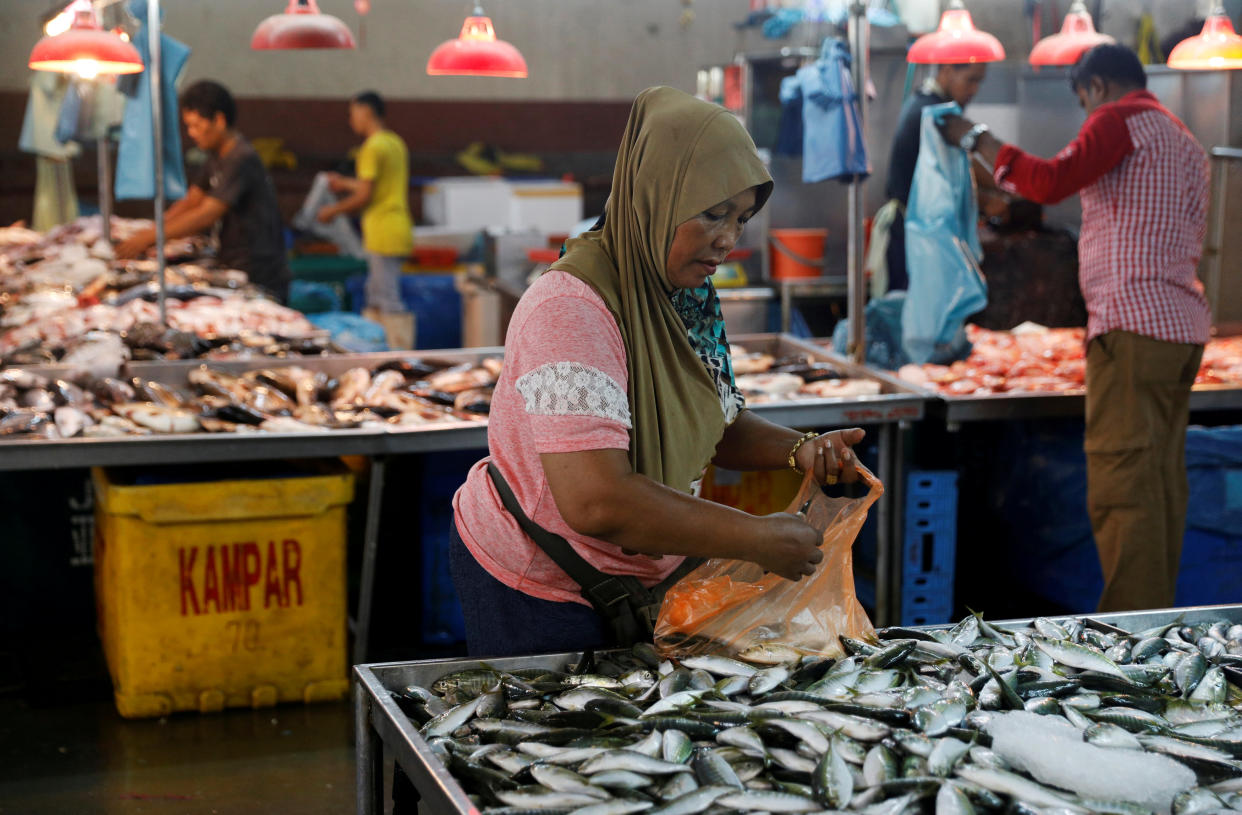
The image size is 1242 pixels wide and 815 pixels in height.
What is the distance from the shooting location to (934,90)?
6.17 metres

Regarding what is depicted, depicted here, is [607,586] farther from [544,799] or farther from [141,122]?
[141,122]

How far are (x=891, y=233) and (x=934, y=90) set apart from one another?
29.9 inches

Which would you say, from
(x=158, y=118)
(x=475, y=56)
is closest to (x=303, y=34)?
(x=475, y=56)

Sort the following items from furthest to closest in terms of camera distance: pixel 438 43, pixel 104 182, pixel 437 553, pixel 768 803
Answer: pixel 438 43, pixel 104 182, pixel 437 553, pixel 768 803

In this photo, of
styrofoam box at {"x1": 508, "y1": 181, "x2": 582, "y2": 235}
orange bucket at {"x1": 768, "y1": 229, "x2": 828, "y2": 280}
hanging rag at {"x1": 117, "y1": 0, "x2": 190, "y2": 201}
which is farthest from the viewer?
styrofoam box at {"x1": 508, "y1": 181, "x2": 582, "y2": 235}

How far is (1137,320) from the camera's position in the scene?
424cm

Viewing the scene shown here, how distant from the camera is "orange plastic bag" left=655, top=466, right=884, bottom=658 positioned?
2.32 meters

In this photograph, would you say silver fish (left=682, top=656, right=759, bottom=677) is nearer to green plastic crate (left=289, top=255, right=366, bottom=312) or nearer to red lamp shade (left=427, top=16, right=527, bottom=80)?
red lamp shade (left=427, top=16, right=527, bottom=80)

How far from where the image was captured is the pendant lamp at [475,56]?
247 inches

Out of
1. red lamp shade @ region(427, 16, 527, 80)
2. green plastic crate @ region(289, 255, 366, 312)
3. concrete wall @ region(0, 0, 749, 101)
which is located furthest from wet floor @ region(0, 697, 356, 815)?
concrete wall @ region(0, 0, 749, 101)

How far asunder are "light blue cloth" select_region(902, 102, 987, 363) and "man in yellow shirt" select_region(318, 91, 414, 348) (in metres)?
5.32

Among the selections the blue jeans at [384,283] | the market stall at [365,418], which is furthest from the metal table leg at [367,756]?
the blue jeans at [384,283]

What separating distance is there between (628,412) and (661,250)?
284 millimetres

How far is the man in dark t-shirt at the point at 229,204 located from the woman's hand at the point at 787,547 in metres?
5.48
